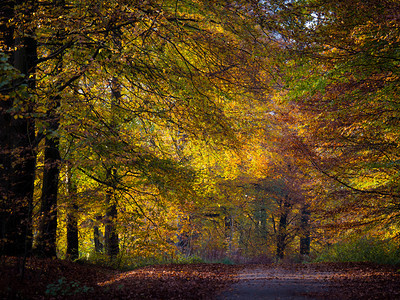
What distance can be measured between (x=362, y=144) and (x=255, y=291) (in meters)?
5.30

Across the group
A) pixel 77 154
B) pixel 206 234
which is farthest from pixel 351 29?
pixel 206 234

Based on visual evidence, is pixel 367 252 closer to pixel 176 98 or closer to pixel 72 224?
pixel 176 98

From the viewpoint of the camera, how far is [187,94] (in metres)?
9.15

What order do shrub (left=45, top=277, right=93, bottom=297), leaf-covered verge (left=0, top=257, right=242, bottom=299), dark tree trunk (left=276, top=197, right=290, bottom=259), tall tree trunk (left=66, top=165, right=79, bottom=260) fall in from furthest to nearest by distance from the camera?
dark tree trunk (left=276, top=197, right=290, bottom=259) → tall tree trunk (left=66, top=165, right=79, bottom=260) → shrub (left=45, top=277, right=93, bottom=297) → leaf-covered verge (left=0, top=257, right=242, bottom=299)

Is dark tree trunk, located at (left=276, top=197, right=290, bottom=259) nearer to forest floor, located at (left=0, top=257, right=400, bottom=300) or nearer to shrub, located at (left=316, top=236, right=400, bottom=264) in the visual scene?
shrub, located at (left=316, top=236, right=400, bottom=264)

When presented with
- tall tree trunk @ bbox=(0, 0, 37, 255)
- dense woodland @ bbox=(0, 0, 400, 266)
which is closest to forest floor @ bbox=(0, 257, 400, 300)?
tall tree trunk @ bbox=(0, 0, 37, 255)

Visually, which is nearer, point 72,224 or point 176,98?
point 176,98

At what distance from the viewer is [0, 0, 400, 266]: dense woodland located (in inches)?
265

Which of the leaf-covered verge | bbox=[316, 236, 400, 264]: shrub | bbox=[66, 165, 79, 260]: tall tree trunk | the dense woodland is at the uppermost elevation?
the dense woodland

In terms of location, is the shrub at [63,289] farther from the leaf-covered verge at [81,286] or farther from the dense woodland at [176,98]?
the dense woodland at [176,98]

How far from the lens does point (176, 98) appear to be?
898 cm

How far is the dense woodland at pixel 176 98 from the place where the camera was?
22.1ft

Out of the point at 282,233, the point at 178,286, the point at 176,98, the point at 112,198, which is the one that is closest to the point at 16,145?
the point at 112,198

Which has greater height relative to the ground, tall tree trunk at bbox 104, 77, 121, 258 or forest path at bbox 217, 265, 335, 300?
tall tree trunk at bbox 104, 77, 121, 258
